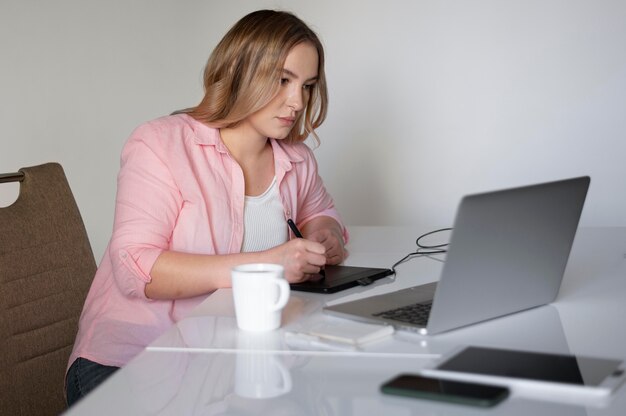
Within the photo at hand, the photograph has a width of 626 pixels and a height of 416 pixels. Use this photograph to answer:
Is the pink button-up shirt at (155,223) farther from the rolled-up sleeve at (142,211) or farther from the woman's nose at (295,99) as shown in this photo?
the woman's nose at (295,99)

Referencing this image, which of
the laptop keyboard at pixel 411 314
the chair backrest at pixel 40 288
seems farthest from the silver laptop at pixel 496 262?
the chair backrest at pixel 40 288

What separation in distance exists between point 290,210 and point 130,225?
1.52 feet

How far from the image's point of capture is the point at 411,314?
1199 mm

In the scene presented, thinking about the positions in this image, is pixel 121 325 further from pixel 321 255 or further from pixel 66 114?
pixel 66 114

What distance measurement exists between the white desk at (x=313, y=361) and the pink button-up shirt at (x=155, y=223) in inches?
9.1

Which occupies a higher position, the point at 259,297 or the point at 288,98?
the point at 288,98

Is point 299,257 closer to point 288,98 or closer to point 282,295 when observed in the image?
point 282,295

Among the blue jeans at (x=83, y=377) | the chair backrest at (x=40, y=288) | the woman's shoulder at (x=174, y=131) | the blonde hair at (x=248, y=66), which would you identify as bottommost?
the blue jeans at (x=83, y=377)

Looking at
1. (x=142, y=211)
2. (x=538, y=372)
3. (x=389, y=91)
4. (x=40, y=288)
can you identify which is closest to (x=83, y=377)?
(x=40, y=288)

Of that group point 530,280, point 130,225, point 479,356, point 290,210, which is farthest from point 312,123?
point 479,356

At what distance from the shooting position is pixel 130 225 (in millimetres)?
1554

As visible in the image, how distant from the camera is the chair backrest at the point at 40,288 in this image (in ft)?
5.15

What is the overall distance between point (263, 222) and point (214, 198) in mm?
136

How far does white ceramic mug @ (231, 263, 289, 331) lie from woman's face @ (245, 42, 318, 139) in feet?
2.26
